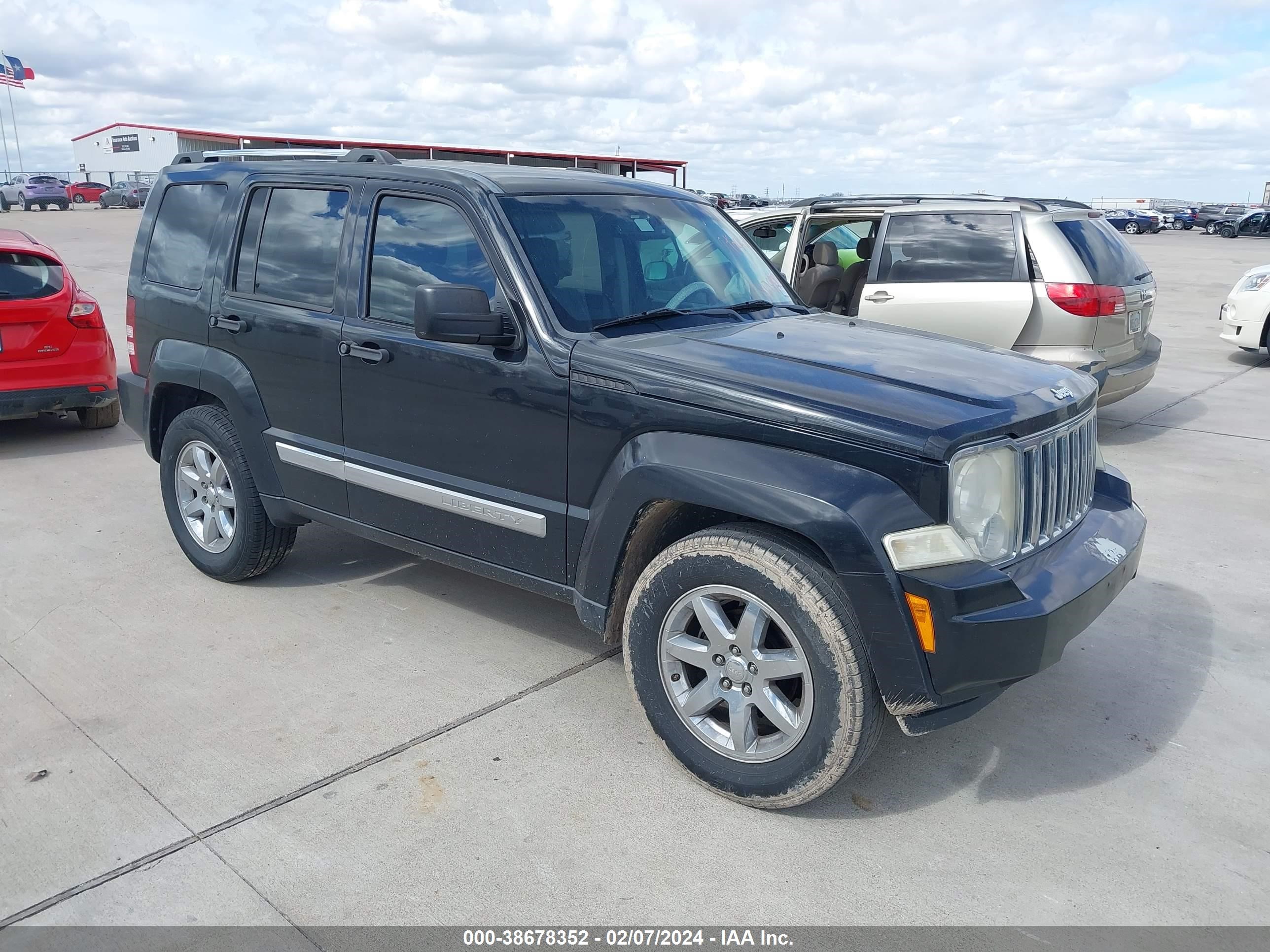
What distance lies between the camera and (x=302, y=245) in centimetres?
458

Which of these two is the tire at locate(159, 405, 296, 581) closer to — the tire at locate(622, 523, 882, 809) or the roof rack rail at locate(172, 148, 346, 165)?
the roof rack rail at locate(172, 148, 346, 165)

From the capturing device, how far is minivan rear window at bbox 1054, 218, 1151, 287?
7.61 metres

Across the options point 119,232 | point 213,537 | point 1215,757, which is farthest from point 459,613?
point 119,232

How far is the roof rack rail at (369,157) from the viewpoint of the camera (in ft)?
14.9

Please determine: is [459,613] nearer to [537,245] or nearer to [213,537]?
[213,537]

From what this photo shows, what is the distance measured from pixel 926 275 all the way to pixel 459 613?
4828 millimetres

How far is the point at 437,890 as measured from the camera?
9.62 feet

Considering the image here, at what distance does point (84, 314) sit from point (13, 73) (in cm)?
8499

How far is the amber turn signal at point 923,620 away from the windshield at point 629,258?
1.53 m

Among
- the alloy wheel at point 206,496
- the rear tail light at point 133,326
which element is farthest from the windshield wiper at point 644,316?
the rear tail light at point 133,326

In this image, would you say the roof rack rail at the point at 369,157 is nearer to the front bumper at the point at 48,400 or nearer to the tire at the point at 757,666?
the tire at the point at 757,666

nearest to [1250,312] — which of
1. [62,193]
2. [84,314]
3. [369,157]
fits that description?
[369,157]

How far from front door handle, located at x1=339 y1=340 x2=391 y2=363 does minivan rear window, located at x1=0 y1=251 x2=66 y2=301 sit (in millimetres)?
4566

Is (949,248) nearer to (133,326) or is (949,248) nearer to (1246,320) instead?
(133,326)
